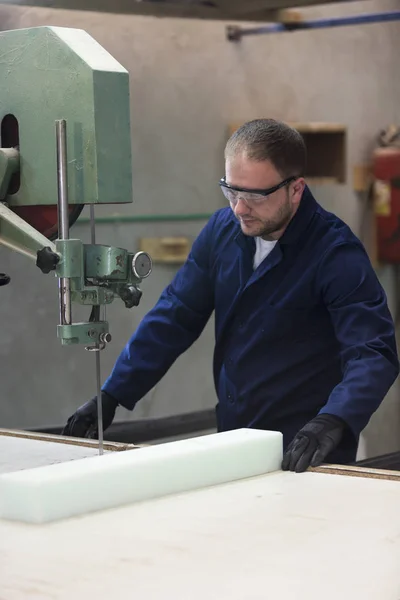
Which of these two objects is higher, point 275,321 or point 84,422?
point 275,321

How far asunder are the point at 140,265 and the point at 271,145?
86cm

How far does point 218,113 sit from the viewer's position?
14.9 ft

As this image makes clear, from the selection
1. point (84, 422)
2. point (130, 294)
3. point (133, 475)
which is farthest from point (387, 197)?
point (133, 475)

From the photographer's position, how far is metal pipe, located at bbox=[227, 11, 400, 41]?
423 cm

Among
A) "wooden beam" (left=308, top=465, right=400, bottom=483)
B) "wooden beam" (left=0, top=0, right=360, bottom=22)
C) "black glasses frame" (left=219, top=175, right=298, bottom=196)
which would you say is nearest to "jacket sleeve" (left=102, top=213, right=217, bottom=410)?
"black glasses frame" (left=219, top=175, right=298, bottom=196)

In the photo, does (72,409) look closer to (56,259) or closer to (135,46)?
(135,46)

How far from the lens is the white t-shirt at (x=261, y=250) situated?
2.72 metres

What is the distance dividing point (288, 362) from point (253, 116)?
2.23m

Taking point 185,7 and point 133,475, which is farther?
point 185,7

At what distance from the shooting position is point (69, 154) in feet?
6.11

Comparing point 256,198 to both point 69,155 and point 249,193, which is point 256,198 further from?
point 69,155

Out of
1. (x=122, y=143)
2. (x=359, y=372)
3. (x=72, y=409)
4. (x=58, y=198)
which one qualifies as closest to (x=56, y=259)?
(x=58, y=198)

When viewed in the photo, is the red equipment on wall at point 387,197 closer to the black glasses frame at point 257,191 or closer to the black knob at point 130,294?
the black glasses frame at point 257,191

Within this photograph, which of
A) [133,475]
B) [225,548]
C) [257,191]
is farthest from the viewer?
[257,191]
